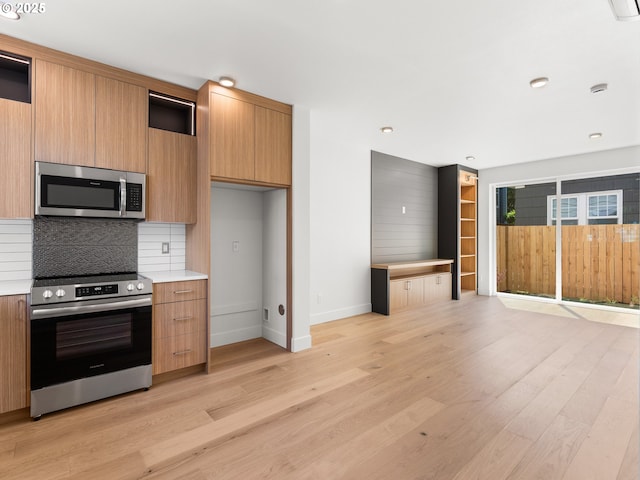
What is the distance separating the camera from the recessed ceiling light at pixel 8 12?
2020 mm

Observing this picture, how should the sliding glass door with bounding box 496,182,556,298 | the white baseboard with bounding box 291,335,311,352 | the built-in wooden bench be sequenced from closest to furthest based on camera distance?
the white baseboard with bounding box 291,335,311,352 < the built-in wooden bench < the sliding glass door with bounding box 496,182,556,298

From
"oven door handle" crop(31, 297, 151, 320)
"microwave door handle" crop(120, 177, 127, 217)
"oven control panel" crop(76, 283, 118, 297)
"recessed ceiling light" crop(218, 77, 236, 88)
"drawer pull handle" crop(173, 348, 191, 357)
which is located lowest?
"drawer pull handle" crop(173, 348, 191, 357)

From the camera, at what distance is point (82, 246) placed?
2.85 m

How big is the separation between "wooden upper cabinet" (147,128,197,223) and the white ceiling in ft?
1.82

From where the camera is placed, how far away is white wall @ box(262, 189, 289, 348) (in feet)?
11.9

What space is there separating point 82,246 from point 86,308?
73 cm

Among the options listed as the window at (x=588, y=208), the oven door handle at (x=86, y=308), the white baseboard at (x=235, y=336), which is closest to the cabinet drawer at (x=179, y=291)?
the oven door handle at (x=86, y=308)

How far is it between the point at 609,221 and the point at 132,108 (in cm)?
708

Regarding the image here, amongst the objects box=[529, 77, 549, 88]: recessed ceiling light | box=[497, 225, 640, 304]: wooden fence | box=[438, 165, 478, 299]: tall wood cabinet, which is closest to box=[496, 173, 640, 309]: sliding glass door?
box=[497, 225, 640, 304]: wooden fence

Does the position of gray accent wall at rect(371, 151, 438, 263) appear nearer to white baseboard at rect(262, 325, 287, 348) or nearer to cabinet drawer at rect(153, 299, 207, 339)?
white baseboard at rect(262, 325, 287, 348)

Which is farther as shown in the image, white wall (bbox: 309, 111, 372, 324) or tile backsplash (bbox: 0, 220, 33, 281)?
white wall (bbox: 309, 111, 372, 324)

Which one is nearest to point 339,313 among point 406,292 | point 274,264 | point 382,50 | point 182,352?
point 406,292

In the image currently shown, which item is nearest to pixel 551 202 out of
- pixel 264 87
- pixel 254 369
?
pixel 264 87

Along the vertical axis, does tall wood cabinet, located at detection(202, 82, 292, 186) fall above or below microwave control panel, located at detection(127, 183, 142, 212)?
above
